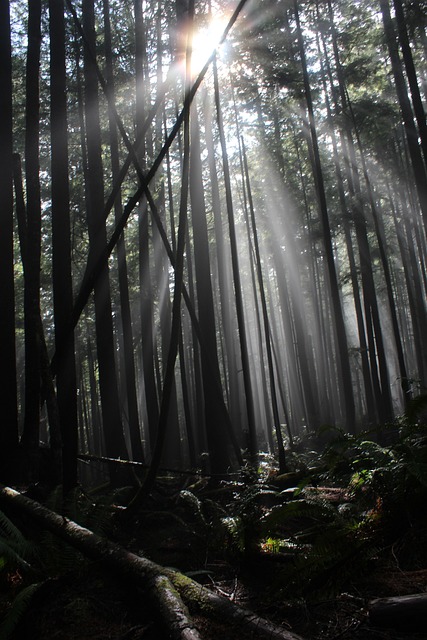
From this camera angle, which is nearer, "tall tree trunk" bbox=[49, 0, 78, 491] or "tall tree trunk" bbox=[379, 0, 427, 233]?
"tall tree trunk" bbox=[49, 0, 78, 491]

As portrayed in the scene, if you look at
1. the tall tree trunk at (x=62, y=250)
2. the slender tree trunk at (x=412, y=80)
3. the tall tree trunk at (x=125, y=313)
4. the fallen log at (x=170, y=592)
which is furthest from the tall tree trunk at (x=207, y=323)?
the slender tree trunk at (x=412, y=80)

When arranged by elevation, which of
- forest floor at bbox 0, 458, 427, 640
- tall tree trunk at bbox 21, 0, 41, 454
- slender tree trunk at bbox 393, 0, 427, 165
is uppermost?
slender tree trunk at bbox 393, 0, 427, 165

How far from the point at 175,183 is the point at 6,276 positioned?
48.9ft

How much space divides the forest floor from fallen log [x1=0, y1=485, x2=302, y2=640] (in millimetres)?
65

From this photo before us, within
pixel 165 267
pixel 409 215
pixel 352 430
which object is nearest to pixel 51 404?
pixel 352 430

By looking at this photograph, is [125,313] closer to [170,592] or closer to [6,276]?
[6,276]

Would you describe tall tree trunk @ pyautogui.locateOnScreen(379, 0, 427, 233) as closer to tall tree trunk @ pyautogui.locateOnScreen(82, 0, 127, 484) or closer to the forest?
the forest

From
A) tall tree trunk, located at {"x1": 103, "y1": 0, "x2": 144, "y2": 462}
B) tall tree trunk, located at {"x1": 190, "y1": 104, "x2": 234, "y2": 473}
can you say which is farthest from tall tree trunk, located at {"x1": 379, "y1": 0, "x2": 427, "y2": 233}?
tall tree trunk, located at {"x1": 103, "y1": 0, "x2": 144, "y2": 462}

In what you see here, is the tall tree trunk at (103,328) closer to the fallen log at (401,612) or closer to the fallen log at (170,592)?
the fallen log at (170,592)

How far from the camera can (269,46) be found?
13445 mm

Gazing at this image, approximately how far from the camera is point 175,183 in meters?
21.1

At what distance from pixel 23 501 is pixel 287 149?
19.8m

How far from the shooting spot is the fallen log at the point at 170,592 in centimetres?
228

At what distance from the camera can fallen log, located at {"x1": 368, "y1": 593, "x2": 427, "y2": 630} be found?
223 cm
